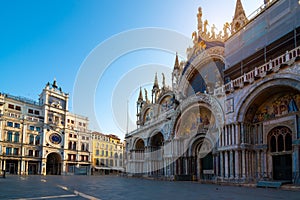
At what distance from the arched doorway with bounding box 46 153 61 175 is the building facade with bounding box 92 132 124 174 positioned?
1018cm

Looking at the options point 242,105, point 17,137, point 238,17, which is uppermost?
point 238,17

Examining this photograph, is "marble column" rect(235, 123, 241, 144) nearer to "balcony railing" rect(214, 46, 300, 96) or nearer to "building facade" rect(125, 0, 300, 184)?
"building facade" rect(125, 0, 300, 184)

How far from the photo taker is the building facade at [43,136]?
2301 inches

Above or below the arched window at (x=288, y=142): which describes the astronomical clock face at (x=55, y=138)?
below

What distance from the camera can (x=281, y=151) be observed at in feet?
63.7

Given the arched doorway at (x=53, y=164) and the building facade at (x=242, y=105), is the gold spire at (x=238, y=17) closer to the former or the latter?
the building facade at (x=242, y=105)

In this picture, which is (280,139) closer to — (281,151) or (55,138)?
(281,151)

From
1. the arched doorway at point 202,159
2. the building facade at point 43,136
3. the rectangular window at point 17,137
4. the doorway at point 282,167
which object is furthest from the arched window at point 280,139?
the rectangular window at point 17,137

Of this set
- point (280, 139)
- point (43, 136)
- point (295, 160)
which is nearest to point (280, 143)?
point (280, 139)

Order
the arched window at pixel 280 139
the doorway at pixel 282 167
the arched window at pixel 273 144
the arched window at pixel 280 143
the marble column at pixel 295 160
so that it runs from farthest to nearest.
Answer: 1. the arched window at pixel 273 144
2. the arched window at pixel 280 143
3. the arched window at pixel 280 139
4. the doorway at pixel 282 167
5. the marble column at pixel 295 160

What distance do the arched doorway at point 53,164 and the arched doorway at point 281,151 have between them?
58.5 m

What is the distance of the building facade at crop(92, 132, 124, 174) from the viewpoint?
254ft

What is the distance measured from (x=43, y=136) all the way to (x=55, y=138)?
3835 mm

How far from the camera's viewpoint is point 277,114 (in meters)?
19.8
